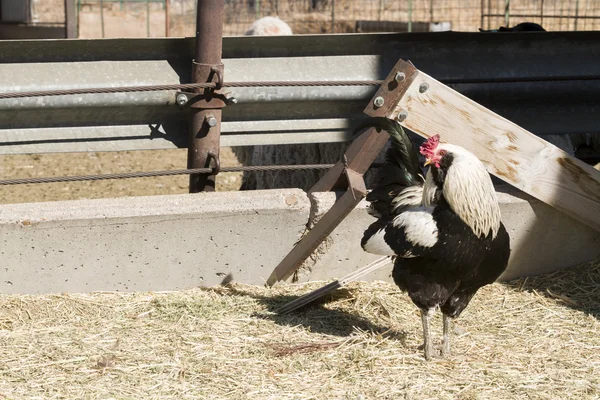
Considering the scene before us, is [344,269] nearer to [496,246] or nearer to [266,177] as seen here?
[496,246]

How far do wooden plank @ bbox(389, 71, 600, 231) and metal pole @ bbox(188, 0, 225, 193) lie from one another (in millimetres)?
962

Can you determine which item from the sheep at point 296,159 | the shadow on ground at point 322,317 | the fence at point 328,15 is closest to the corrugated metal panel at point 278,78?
the sheep at point 296,159

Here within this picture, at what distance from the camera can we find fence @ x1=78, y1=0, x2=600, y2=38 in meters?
17.9

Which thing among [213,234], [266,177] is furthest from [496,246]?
[266,177]

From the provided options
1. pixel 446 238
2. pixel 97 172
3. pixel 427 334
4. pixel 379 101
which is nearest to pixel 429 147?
pixel 446 238

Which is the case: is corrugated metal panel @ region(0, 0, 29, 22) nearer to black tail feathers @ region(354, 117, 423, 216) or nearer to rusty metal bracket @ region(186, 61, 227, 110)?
rusty metal bracket @ region(186, 61, 227, 110)

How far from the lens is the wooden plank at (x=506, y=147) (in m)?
4.32

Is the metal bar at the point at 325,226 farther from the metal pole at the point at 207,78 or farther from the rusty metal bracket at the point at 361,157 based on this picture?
the metal pole at the point at 207,78

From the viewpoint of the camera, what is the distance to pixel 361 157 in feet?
14.2

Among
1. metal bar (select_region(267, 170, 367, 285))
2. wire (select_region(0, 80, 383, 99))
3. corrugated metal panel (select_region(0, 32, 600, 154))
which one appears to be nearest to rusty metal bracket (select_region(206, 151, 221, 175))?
corrugated metal panel (select_region(0, 32, 600, 154))

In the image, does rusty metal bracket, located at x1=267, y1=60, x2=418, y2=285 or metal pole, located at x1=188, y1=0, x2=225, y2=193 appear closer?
rusty metal bracket, located at x1=267, y1=60, x2=418, y2=285

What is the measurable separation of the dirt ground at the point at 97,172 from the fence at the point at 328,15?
858cm

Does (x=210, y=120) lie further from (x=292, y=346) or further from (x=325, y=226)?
(x=292, y=346)

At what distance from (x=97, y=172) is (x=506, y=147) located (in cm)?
503
